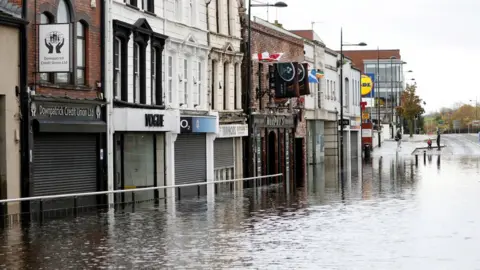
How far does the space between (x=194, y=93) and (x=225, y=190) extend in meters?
5.31

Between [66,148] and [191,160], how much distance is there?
536 inches

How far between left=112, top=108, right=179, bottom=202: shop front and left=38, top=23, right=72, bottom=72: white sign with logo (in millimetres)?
6305

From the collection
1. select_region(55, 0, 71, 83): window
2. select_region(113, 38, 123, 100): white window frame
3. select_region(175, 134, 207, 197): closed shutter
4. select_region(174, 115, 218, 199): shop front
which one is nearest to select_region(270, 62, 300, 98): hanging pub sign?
select_region(174, 115, 218, 199): shop front

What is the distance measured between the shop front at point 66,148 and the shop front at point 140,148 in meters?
1.40

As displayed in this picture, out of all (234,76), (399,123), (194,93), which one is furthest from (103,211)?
(399,123)

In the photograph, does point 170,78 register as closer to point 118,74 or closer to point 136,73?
point 136,73

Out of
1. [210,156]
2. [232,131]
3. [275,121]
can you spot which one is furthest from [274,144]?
[210,156]

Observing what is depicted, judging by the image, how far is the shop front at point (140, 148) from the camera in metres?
38.1

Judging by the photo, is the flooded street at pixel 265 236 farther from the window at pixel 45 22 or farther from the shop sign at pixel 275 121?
the shop sign at pixel 275 121

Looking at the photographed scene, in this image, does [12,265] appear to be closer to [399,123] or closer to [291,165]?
[291,165]

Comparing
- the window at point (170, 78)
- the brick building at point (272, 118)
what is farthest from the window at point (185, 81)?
the brick building at point (272, 118)

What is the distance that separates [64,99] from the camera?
110ft

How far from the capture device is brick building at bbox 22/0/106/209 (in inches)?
1236

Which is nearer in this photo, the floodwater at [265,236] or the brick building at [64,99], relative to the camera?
the floodwater at [265,236]
